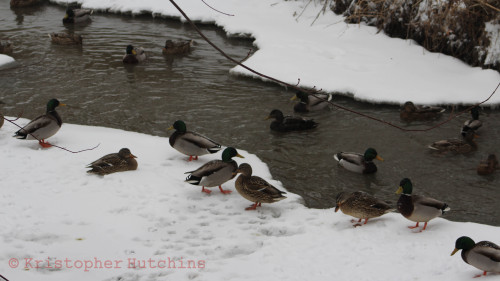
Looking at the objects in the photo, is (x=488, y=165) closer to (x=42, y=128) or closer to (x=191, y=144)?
(x=191, y=144)

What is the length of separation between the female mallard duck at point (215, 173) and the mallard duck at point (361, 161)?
6.30 ft

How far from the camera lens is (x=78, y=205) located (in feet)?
23.1

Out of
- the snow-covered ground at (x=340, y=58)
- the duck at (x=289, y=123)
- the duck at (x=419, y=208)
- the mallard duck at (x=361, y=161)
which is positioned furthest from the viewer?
the snow-covered ground at (x=340, y=58)

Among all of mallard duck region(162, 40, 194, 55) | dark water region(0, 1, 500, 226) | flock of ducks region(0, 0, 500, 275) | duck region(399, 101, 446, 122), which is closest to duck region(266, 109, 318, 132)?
flock of ducks region(0, 0, 500, 275)

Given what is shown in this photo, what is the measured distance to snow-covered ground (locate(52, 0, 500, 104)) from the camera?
12.0 metres

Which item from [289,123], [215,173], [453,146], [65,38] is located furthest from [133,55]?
[453,146]

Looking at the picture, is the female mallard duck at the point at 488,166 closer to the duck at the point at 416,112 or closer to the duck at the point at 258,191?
the duck at the point at 416,112

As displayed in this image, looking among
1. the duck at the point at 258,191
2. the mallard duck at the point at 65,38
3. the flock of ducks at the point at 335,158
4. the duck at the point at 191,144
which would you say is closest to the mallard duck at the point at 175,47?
the mallard duck at the point at 65,38

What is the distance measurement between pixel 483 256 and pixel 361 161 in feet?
11.3

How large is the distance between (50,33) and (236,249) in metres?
12.0

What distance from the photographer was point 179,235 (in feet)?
21.7

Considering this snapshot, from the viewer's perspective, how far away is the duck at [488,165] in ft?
28.2

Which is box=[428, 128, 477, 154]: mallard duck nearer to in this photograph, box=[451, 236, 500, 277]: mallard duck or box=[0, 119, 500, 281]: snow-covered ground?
box=[0, 119, 500, 281]: snow-covered ground

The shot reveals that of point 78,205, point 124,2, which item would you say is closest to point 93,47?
point 124,2
